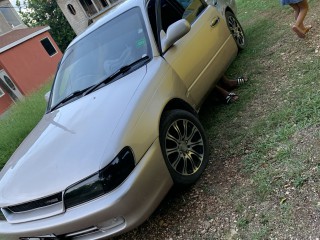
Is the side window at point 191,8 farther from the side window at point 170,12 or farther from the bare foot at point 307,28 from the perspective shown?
the bare foot at point 307,28

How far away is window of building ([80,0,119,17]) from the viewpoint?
84.9ft

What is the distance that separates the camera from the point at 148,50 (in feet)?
12.5

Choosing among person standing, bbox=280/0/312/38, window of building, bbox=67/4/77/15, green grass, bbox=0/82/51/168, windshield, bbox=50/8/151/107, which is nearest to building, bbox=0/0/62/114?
window of building, bbox=67/4/77/15

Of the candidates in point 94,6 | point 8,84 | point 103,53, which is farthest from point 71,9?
point 103,53

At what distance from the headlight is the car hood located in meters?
0.04

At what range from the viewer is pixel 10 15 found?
26.0m

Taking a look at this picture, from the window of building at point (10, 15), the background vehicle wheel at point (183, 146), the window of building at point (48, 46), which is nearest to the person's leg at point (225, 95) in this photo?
the background vehicle wheel at point (183, 146)

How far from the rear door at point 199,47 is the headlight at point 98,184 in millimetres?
1504

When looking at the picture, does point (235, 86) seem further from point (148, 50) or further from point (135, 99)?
point (135, 99)

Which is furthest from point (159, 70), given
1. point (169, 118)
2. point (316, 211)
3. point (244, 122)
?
point (316, 211)

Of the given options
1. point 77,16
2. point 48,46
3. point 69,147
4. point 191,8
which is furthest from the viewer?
point 77,16

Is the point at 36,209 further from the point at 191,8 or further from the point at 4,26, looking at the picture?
the point at 4,26

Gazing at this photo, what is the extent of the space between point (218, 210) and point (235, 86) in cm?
243

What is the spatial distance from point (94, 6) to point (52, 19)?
14042mm
